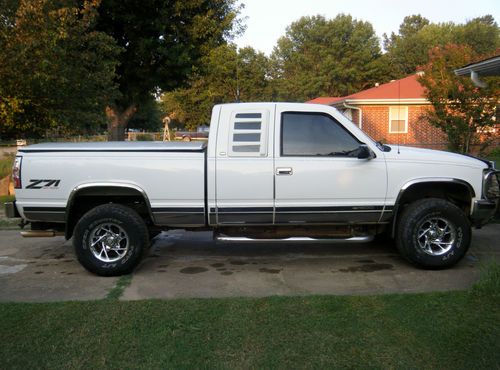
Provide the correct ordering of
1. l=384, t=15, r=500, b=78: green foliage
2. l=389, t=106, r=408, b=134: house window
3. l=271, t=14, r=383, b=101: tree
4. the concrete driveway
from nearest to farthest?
the concrete driveway, l=389, t=106, r=408, b=134: house window, l=384, t=15, r=500, b=78: green foliage, l=271, t=14, r=383, b=101: tree

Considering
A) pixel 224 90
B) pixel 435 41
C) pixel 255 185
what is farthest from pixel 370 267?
pixel 435 41

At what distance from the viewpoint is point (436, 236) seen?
5.96 meters

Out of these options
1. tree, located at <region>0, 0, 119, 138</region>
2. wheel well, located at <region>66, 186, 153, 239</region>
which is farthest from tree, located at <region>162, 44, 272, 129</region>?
wheel well, located at <region>66, 186, 153, 239</region>

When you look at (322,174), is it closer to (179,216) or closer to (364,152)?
(364,152)

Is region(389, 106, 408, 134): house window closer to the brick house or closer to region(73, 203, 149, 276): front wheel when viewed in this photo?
the brick house

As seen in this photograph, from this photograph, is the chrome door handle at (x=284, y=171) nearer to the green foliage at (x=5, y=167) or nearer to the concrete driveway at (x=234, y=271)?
the concrete driveway at (x=234, y=271)

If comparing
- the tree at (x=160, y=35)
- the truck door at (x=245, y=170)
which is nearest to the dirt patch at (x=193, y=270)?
the truck door at (x=245, y=170)

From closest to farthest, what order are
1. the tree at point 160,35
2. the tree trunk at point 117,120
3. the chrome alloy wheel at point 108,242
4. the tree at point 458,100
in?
the chrome alloy wheel at point 108,242
the tree at point 160,35
the tree at point 458,100
the tree trunk at point 117,120

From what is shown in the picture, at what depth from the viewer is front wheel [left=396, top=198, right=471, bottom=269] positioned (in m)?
5.87

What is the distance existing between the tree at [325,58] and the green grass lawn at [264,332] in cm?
5338

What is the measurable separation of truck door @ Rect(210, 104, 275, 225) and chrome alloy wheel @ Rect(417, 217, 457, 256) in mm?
1809

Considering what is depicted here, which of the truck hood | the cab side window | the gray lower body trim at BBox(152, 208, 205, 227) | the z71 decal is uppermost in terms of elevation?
the cab side window

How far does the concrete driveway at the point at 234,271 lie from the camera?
533cm

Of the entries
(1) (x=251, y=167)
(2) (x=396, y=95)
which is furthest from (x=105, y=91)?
(2) (x=396, y=95)
